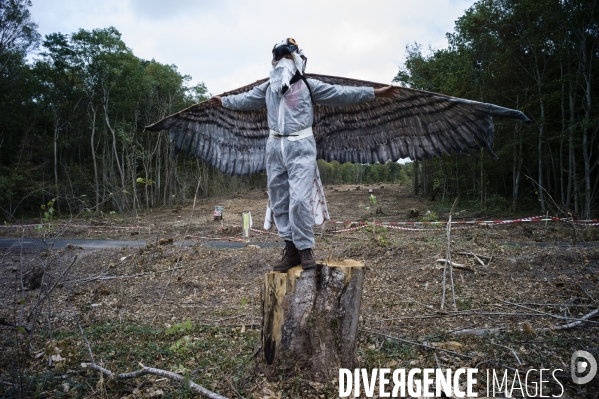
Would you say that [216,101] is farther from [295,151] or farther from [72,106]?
[72,106]

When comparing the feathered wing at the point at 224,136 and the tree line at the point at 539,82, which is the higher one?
the tree line at the point at 539,82

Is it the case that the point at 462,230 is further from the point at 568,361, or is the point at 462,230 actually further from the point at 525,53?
the point at 568,361

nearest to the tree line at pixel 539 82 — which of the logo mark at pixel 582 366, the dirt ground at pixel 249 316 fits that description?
the dirt ground at pixel 249 316

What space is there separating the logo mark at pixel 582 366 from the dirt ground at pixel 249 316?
5 cm

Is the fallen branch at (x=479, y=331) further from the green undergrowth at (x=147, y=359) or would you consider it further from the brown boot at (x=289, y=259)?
the green undergrowth at (x=147, y=359)

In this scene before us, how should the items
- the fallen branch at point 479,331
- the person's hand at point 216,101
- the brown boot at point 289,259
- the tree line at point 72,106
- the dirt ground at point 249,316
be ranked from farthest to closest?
1. the tree line at point 72,106
2. the fallen branch at point 479,331
3. the person's hand at point 216,101
4. the brown boot at point 289,259
5. the dirt ground at point 249,316

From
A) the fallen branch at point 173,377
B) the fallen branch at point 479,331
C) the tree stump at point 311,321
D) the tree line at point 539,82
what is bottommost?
the fallen branch at point 479,331

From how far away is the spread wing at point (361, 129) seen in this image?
3455 mm

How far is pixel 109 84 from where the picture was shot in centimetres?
2447

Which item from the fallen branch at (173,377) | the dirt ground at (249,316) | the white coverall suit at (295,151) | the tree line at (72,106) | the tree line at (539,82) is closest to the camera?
the fallen branch at (173,377)

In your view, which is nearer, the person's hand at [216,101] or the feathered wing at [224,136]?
the person's hand at [216,101]

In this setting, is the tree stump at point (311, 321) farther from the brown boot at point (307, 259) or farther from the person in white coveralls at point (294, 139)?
the person in white coveralls at point (294, 139)

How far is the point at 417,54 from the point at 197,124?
87.6ft

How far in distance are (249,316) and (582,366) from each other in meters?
3.57
